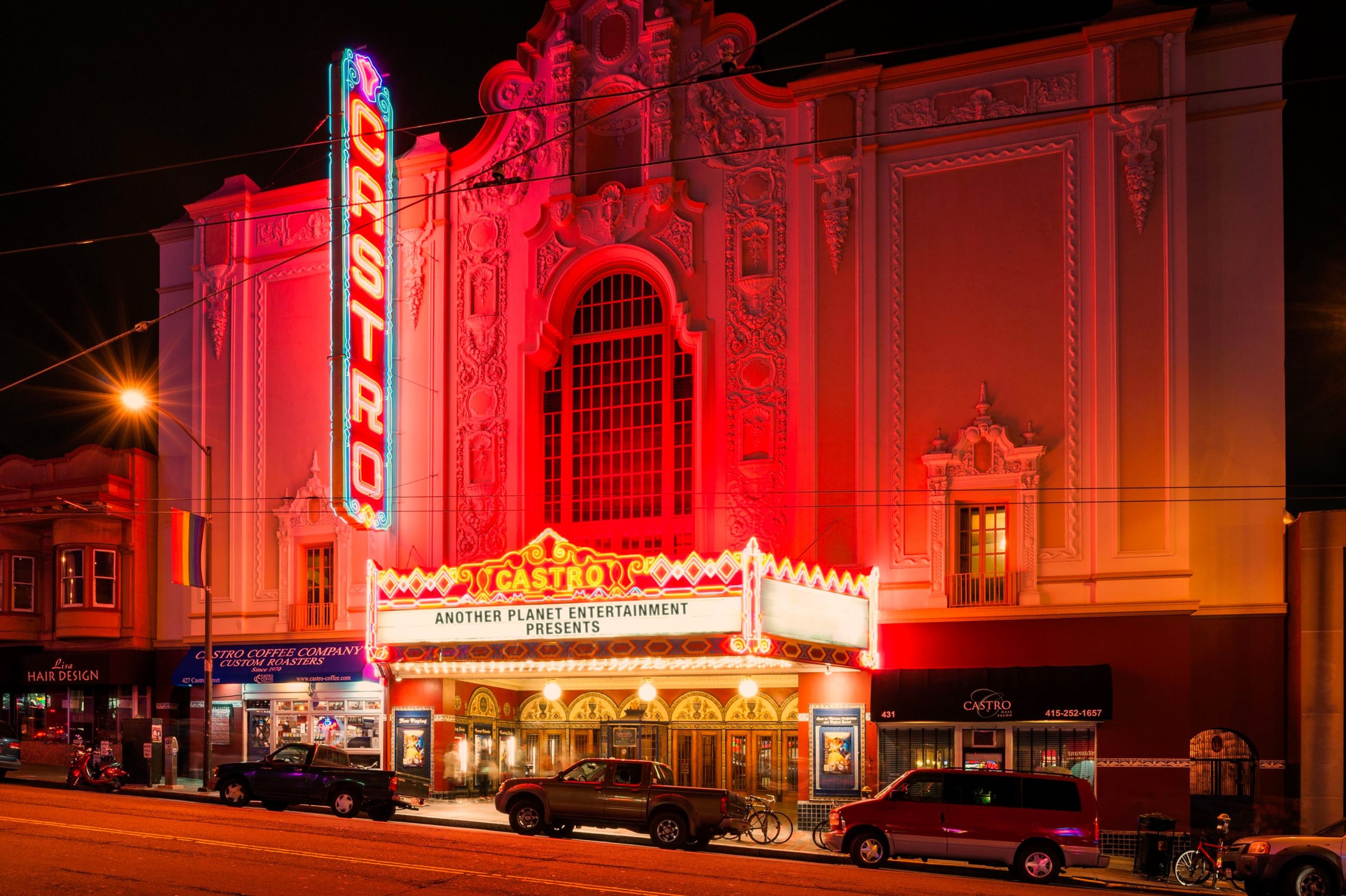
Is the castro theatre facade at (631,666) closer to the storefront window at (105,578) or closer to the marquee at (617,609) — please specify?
the marquee at (617,609)

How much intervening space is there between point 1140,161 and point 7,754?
1059 inches

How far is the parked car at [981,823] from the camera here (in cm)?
1980

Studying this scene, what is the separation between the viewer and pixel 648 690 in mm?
29078

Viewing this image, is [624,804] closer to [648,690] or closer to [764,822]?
[764,822]

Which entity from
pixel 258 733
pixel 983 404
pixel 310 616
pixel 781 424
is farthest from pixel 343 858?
pixel 258 733

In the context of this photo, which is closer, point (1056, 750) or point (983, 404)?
point (1056, 750)

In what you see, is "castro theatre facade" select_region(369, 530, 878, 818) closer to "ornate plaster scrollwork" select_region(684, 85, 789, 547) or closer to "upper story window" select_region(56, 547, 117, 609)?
"ornate plaster scrollwork" select_region(684, 85, 789, 547)

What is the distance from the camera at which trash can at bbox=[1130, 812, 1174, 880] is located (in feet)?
69.2

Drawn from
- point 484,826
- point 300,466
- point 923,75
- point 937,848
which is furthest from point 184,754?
point 923,75

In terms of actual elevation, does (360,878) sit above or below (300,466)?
below

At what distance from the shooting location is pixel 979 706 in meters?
24.9

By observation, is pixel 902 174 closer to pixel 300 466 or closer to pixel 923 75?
pixel 923 75

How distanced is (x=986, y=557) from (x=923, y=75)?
9569 millimetres

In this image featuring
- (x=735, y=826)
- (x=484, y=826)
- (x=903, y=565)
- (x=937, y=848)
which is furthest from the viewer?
(x=903, y=565)
